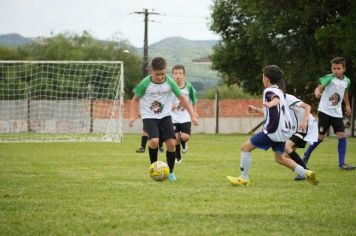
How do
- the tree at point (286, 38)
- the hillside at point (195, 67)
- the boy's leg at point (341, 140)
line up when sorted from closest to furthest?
the boy's leg at point (341, 140) < the tree at point (286, 38) < the hillside at point (195, 67)

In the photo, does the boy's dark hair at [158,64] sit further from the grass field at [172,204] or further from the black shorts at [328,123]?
the black shorts at [328,123]

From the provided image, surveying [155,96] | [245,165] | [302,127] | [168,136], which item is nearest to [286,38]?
[302,127]

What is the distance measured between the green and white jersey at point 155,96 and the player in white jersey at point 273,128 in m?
1.58

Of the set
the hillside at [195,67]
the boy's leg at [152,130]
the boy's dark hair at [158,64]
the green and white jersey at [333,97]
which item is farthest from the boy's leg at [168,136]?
the hillside at [195,67]

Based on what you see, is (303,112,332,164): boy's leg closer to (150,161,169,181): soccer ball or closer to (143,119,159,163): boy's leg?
(143,119,159,163): boy's leg

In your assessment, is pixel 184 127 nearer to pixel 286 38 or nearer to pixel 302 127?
pixel 302 127

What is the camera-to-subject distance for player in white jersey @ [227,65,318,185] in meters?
8.27

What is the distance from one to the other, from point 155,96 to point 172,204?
3.18 metres

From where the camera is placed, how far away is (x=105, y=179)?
9281mm

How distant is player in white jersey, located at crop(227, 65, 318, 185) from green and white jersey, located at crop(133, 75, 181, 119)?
62.2 inches

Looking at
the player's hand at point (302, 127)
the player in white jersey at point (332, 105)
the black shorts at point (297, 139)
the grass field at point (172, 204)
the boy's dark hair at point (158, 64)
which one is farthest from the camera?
the player in white jersey at point (332, 105)

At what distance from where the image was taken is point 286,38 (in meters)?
35.5

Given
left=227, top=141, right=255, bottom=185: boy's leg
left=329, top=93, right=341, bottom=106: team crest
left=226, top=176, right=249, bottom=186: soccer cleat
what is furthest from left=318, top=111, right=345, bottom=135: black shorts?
left=226, top=176, right=249, bottom=186: soccer cleat

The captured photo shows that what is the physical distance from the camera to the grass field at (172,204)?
213 inches
